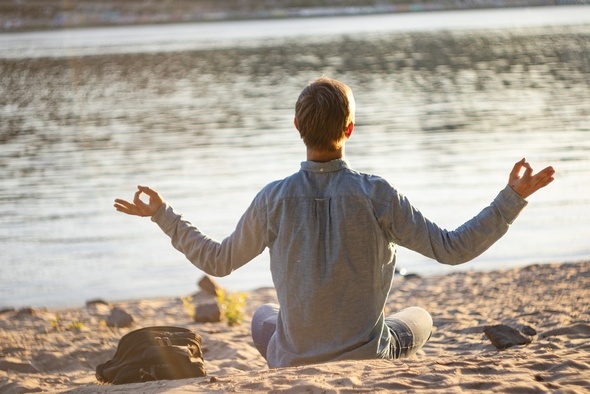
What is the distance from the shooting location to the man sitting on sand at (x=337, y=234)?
423 cm

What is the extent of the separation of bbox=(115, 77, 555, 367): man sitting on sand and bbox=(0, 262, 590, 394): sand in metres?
0.20

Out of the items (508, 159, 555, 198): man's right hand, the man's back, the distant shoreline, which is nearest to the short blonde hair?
the man's back

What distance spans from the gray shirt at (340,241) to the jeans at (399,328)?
409 millimetres

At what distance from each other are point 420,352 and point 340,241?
9.54 feet

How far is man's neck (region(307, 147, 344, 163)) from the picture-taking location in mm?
4301

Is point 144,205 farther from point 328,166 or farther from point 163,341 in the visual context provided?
point 163,341

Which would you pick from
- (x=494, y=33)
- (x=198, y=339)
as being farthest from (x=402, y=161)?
(x=494, y=33)

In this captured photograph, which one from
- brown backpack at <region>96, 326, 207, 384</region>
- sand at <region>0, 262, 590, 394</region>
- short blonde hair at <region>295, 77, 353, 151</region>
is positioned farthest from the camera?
brown backpack at <region>96, 326, 207, 384</region>

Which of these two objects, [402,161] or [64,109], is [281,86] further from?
[402,161]

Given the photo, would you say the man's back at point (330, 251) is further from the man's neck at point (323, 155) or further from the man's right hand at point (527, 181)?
the man's right hand at point (527, 181)

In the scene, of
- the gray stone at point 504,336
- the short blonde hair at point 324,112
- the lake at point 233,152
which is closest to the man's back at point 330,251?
the short blonde hair at point 324,112

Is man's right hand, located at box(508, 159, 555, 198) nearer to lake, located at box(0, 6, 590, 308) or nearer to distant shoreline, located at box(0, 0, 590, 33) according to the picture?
lake, located at box(0, 6, 590, 308)

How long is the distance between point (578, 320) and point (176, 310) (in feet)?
11.7

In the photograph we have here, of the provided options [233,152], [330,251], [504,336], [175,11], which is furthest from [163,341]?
[175,11]
